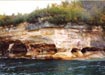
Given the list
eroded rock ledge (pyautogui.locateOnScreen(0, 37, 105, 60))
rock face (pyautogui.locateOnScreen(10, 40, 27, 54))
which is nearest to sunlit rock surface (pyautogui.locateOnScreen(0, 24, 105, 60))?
eroded rock ledge (pyautogui.locateOnScreen(0, 37, 105, 60))

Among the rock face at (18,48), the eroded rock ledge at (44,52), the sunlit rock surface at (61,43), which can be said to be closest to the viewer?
the eroded rock ledge at (44,52)

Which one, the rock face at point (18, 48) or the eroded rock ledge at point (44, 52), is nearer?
the eroded rock ledge at point (44, 52)

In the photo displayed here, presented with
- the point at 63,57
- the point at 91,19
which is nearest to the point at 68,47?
the point at 63,57

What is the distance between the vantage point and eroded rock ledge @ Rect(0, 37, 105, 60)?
2330 inches

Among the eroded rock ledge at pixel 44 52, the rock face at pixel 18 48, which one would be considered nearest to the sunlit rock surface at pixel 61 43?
the eroded rock ledge at pixel 44 52

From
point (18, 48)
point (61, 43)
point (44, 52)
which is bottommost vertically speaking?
point (44, 52)

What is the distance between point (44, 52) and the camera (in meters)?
61.0

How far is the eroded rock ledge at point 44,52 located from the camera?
59188 millimetres

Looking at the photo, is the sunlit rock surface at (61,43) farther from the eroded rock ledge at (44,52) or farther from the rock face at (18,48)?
the rock face at (18,48)

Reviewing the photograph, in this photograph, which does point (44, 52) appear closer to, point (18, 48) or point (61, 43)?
point (61, 43)

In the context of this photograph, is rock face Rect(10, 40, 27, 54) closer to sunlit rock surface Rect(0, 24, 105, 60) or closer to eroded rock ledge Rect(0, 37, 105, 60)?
eroded rock ledge Rect(0, 37, 105, 60)

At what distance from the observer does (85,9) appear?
216 ft

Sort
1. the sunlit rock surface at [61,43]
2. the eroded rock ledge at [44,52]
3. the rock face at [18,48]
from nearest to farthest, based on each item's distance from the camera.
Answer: the eroded rock ledge at [44,52] → the sunlit rock surface at [61,43] → the rock face at [18,48]

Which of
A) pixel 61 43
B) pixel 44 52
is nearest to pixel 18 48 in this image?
pixel 44 52
